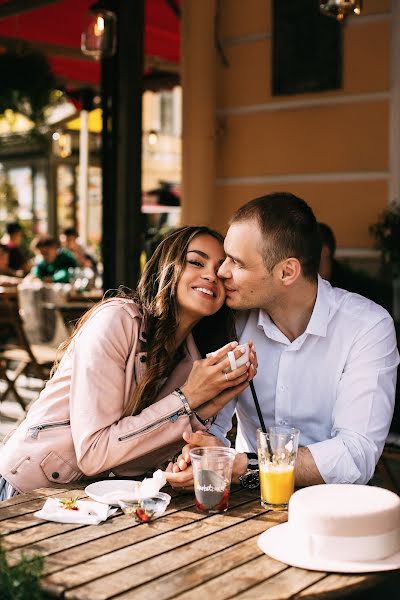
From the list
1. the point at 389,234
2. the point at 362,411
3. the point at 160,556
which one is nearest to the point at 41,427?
the point at 160,556

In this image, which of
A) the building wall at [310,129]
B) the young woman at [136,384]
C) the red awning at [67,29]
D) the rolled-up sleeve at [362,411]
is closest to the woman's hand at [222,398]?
the young woman at [136,384]

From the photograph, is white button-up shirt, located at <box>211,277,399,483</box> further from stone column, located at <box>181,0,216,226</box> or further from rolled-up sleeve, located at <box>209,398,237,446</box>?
stone column, located at <box>181,0,216,226</box>

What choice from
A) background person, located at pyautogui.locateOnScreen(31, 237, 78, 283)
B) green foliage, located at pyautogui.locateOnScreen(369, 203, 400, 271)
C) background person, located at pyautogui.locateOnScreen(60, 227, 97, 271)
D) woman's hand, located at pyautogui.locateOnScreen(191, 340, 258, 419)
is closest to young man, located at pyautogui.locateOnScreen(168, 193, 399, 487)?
woman's hand, located at pyautogui.locateOnScreen(191, 340, 258, 419)

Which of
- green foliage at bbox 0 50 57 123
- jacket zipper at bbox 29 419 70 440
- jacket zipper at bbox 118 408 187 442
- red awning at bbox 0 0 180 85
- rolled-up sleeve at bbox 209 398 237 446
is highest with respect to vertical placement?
red awning at bbox 0 0 180 85

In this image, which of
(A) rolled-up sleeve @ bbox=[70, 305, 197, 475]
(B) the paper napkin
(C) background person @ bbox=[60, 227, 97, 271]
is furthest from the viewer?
(C) background person @ bbox=[60, 227, 97, 271]

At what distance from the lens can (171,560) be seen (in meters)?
1.74

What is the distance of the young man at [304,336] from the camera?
247 cm

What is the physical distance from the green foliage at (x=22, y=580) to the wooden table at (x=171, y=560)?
0.05 meters

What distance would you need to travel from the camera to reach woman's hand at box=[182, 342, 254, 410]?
7.63 ft

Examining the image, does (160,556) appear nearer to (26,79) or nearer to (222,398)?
(222,398)

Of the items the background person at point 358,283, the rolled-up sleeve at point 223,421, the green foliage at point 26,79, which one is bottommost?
the rolled-up sleeve at point 223,421

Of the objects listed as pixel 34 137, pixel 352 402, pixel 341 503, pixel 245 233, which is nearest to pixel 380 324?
pixel 352 402

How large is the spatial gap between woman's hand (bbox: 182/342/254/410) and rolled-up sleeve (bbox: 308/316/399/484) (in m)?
0.28

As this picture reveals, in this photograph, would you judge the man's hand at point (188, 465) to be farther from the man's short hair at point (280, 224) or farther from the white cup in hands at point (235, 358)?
the man's short hair at point (280, 224)
